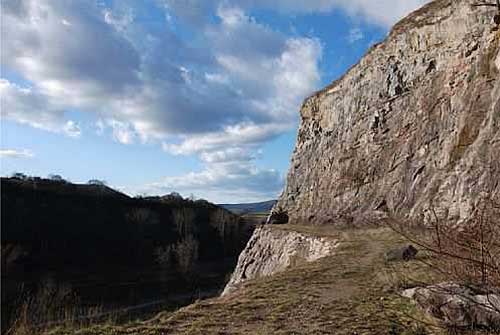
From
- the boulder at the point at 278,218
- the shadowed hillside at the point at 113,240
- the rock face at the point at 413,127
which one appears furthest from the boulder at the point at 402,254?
the shadowed hillside at the point at 113,240

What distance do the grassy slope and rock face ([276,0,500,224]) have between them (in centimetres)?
408

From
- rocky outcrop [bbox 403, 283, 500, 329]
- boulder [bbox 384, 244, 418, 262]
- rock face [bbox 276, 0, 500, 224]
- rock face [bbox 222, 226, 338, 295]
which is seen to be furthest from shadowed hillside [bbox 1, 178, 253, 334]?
rocky outcrop [bbox 403, 283, 500, 329]

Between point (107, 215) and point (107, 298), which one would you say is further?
point (107, 215)

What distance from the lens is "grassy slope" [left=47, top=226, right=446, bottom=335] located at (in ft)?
25.1

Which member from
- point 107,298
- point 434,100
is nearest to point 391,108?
point 434,100

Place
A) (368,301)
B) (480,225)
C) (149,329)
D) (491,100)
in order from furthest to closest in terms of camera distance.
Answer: (491,100) < (368,301) < (149,329) < (480,225)

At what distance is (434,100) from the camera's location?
81.1 ft

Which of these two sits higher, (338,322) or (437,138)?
(437,138)

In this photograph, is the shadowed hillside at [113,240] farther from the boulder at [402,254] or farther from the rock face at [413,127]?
the boulder at [402,254]

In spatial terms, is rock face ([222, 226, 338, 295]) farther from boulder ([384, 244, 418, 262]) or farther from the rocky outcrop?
the rocky outcrop

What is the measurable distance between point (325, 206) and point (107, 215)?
50.6 m

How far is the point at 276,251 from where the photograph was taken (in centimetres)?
2664

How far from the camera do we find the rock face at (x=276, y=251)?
2258 centimetres

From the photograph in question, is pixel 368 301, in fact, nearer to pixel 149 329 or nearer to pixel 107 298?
pixel 149 329
